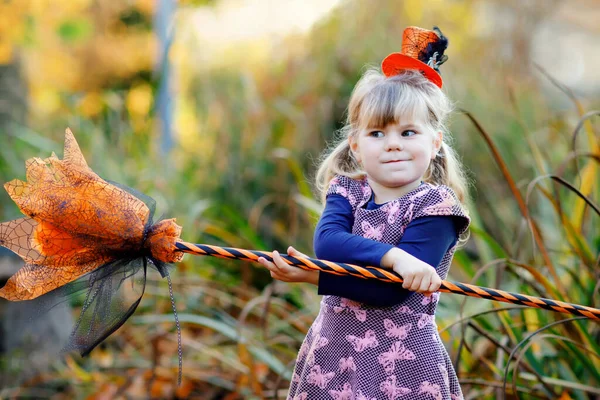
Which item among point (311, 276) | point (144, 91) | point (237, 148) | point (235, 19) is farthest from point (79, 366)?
point (144, 91)

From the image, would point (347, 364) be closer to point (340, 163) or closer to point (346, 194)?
point (346, 194)

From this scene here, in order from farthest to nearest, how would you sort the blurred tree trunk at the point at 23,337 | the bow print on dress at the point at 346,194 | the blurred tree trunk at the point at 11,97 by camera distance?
the blurred tree trunk at the point at 11,97 < the blurred tree trunk at the point at 23,337 < the bow print on dress at the point at 346,194

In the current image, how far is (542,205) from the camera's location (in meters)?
3.75

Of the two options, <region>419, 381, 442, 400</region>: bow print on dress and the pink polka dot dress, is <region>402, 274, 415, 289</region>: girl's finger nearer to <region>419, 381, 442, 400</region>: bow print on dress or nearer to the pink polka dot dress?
the pink polka dot dress

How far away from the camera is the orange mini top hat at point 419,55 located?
5.95ft

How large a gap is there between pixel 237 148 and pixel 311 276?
2899 millimetres

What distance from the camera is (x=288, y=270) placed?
160cm

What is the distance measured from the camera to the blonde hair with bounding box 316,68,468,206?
1696mm

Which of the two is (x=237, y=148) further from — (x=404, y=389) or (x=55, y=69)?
(x=55, y=69)

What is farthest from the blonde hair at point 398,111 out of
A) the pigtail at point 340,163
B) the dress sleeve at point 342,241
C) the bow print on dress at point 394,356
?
the bow print on dress at point 394,356

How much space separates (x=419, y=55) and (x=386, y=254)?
1.81 ft

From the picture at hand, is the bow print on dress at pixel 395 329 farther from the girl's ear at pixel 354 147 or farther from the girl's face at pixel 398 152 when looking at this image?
the girl's ear at pixel 354 147

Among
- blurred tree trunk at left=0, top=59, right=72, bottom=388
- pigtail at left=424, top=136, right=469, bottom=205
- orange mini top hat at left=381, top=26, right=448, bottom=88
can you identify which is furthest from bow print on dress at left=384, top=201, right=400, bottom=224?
blurred tree trunk at left=0, top=59, right=72, bottom=388

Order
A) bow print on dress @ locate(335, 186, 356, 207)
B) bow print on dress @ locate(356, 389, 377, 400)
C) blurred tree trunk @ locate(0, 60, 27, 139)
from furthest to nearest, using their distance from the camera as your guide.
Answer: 1. blurred tree trunk @ locate(0, 60, 27, 139)
2. bow print on dress @ locate(335, 186, 356, 207)
3. bow print on dress @ locate(356, 389, 377, 400)
